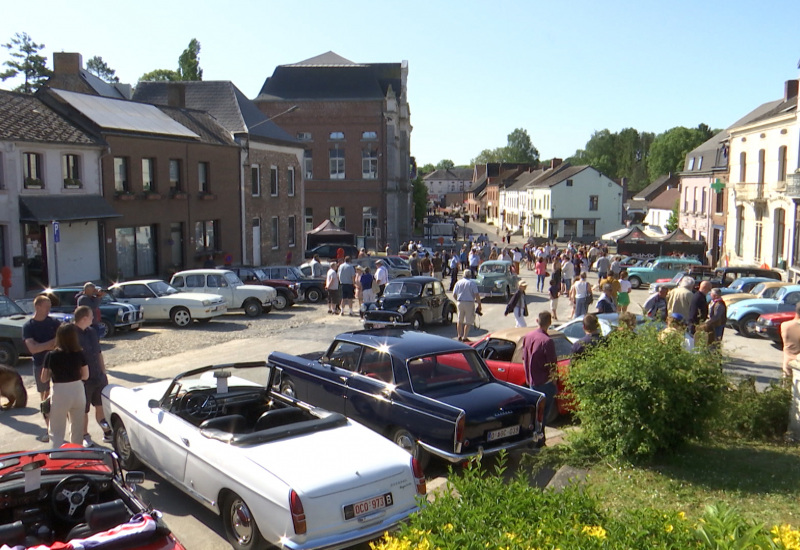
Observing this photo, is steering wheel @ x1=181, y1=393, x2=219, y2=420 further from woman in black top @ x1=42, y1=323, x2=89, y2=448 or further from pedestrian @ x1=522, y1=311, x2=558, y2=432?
pedestrian @ x1=522, y1=311, x2=558, y2=432

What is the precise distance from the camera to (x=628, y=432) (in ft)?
23.8

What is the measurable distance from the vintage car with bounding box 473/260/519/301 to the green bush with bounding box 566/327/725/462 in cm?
1951

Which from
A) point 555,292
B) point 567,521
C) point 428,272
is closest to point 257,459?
point 567,521

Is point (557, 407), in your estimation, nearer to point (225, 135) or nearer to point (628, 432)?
point (628, 432)

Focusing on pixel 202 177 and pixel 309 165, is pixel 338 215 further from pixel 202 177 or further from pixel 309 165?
pixel 202 177

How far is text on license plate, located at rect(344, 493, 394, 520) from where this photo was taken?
5.89 metres

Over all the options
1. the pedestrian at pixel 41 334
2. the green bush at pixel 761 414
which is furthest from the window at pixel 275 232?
the green bush at pixel 761 414

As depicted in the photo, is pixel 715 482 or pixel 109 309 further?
pixel 109 309

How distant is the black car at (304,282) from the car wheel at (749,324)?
46.9ft

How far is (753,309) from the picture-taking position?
19.8m

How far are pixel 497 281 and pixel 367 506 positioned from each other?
22.0m

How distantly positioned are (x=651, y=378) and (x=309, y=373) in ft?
14.6

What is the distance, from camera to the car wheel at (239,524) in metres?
6.02

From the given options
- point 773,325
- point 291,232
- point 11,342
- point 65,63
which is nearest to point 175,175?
point 65,63
